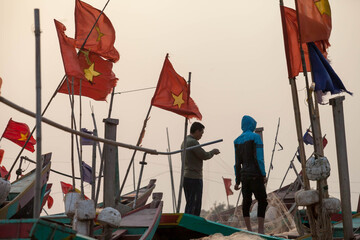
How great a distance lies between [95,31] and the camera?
36.2 ft

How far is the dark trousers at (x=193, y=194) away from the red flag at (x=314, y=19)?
2673 millimetres

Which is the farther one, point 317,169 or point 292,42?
point 292,42

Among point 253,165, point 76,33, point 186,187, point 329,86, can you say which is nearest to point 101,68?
point 76,33

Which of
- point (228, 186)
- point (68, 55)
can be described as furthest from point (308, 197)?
point (228, 186)

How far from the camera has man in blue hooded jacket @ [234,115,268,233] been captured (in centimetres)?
896

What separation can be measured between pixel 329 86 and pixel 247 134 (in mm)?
1275

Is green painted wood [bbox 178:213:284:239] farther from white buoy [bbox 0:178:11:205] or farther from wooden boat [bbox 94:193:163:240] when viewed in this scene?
white buoy [bbox 0:178:11:205]

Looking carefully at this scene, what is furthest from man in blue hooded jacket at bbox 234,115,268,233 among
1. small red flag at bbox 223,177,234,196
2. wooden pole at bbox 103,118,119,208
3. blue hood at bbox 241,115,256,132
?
small red flag at bbox 223,177,234,196

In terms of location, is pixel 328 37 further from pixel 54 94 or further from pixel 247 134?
pixel 54 94

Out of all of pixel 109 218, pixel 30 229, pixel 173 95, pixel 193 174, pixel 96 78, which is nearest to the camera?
pixel 30 229

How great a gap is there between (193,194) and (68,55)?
2.58m

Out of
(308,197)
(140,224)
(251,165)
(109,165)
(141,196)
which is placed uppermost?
(109,165)

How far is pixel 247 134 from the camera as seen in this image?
9055 mm

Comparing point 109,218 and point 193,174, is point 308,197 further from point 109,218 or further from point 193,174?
point 193,174
